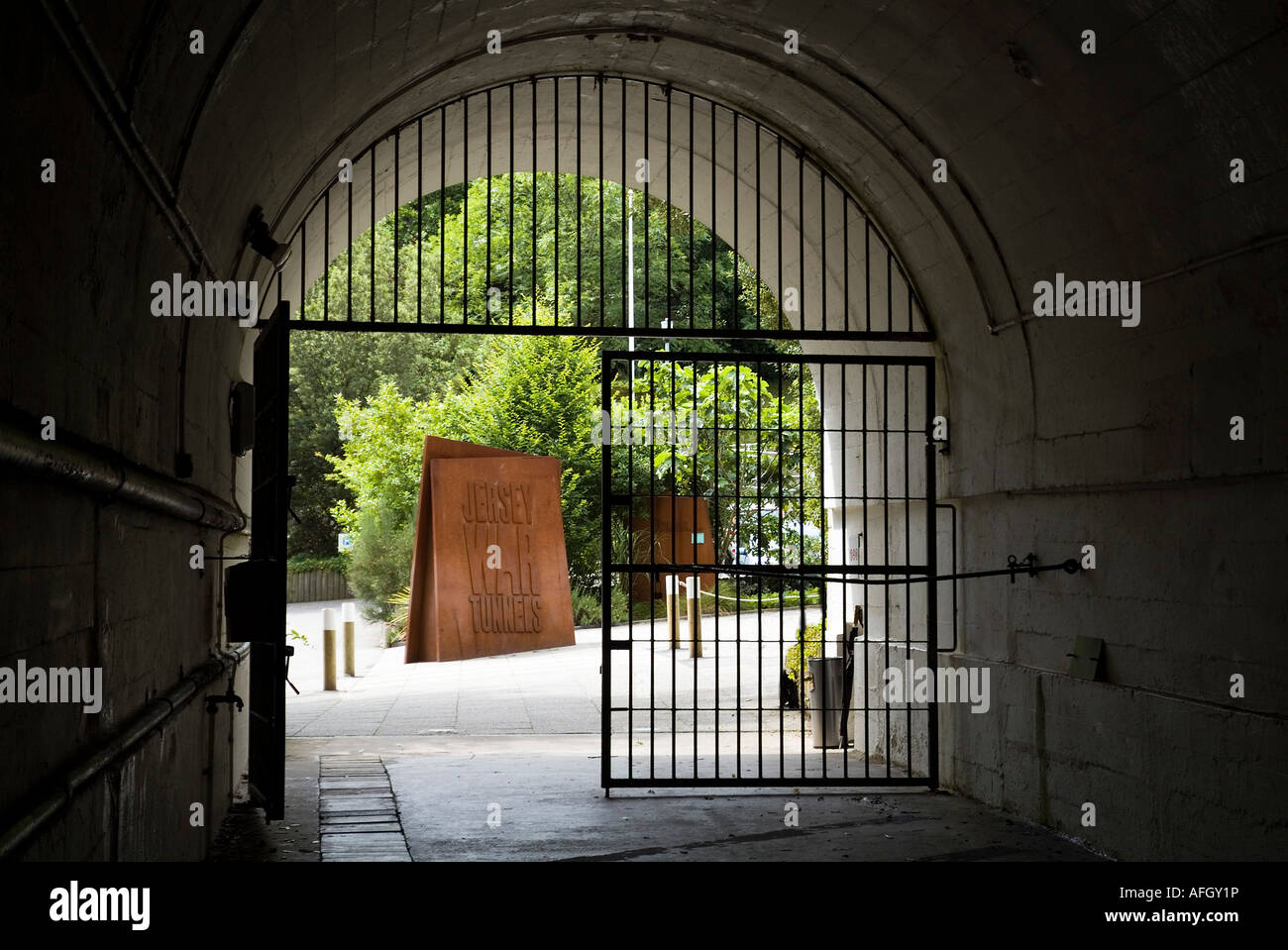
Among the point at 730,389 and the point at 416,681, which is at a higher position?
the point at 730,389

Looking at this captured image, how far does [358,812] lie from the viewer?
26.0 feet

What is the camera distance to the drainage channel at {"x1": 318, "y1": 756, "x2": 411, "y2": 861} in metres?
6.84

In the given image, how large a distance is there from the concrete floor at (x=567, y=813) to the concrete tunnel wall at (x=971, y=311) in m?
0.50

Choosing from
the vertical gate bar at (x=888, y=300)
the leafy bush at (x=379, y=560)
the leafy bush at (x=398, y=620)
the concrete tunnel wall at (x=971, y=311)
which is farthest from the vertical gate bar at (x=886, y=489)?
the leafy bush at (x=379, y=560)

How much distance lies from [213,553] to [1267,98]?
5313 mm

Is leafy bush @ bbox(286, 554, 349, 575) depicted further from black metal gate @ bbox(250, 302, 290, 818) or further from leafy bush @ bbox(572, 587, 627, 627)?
black metal gate @ bbox(250, 302, 290, 818)

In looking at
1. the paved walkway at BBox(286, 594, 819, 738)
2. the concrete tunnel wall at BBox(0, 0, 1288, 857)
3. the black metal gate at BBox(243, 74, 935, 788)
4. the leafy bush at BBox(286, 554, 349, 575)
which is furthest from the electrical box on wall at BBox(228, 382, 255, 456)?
the leafy bush at BBox(286, 554, 349, 575)

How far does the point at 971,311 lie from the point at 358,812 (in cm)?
477

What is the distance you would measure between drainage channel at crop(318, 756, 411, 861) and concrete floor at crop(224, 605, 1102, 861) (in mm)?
79

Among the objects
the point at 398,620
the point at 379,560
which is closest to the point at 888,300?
the point at 398,620

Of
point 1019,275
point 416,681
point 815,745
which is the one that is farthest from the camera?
point 416,681

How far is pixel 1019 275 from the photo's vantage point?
757cm
